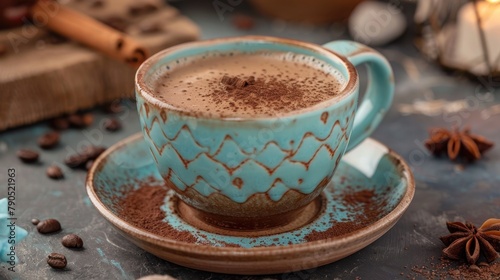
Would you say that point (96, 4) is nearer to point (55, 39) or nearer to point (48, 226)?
point (55, 39)

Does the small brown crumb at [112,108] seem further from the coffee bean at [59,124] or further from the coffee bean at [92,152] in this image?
the coffee bean at [92,152]

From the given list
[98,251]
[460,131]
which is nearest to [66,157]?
[98,251]

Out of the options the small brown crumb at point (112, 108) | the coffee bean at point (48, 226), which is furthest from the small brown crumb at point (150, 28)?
the coffee bean at point (48, 226)

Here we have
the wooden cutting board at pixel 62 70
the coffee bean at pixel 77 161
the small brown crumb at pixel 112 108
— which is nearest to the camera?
the coffee bean at pixel 77 161

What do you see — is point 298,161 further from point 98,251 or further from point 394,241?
point 98,251

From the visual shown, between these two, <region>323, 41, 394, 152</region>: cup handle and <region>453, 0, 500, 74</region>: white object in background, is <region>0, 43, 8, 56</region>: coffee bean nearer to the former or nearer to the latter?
<region>323, 41, 394, 152</region>: cup handle

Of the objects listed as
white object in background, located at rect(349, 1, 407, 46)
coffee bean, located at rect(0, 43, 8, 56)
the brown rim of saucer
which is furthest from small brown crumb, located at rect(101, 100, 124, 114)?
white object in background, located at rect(349, 1, 407, 46)

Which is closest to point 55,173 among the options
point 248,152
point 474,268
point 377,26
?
point 248,152
